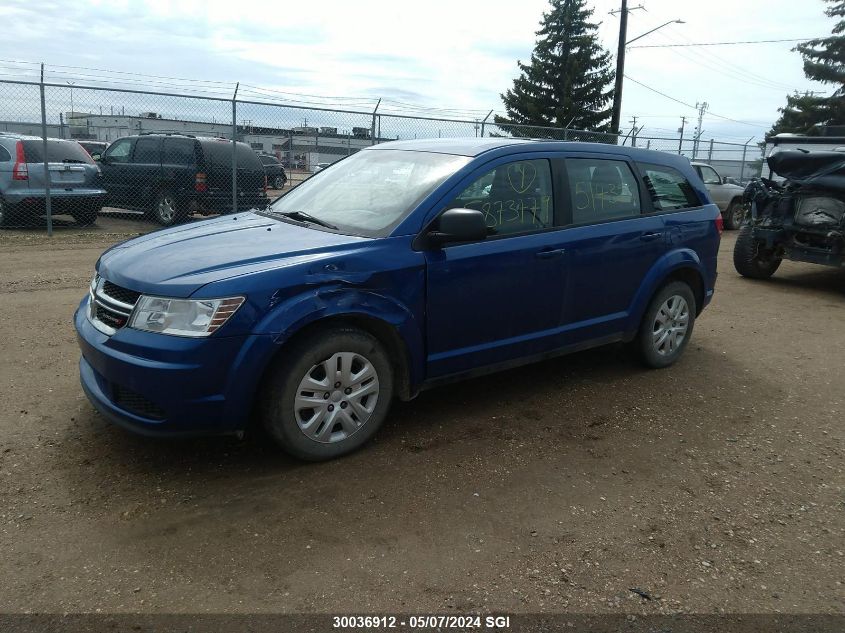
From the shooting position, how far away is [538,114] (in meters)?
34.4

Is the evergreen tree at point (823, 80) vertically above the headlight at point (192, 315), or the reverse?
the evergreen tree at point (823, 80)

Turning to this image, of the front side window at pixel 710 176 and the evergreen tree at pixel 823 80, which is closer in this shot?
the front side window at pixel 710 176

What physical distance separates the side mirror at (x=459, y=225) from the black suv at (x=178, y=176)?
940 centimetres

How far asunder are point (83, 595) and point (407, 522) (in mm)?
1324

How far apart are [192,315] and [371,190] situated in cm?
151

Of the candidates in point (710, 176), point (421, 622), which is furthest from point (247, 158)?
point (421, 622)

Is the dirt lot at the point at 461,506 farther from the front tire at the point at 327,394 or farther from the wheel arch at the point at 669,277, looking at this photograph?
the wheel arch at the point at 669,277

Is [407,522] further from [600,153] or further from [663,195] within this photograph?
[663,195]

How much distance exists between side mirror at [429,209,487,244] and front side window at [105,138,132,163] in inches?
436

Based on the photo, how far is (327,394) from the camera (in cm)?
346

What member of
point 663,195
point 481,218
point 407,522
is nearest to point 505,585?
point 407,522

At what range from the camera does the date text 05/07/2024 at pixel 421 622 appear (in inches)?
96.0

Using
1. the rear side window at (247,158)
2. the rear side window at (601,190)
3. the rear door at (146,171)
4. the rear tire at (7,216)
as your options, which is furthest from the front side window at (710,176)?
the rear tire at (7,216)

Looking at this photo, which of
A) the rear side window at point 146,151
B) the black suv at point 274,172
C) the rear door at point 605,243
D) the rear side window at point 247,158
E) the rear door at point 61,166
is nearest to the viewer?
the rear door at point 605,243
